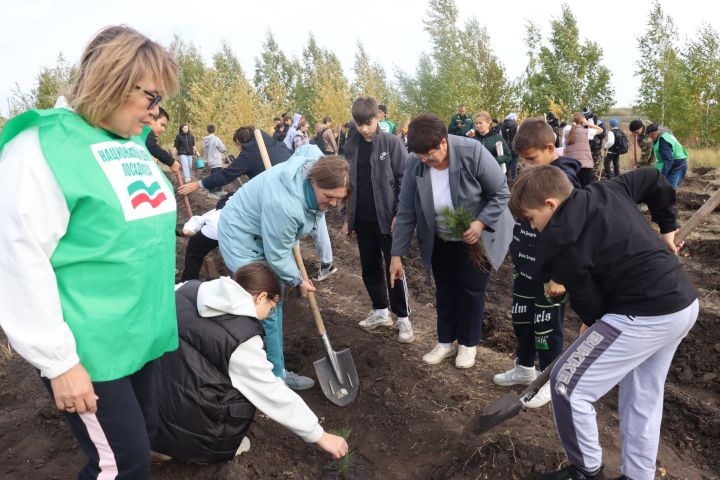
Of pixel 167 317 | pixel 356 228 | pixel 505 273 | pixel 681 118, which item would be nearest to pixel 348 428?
pixel 356 228

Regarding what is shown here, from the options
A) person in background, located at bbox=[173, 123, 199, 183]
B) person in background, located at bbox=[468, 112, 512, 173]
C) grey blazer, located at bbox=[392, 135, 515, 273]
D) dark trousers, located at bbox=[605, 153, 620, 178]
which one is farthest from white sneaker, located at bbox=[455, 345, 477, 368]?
person in background, located at bbox=[173, 123, 199, 183]

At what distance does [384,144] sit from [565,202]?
243cm

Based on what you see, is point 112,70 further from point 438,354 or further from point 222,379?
point 438,354

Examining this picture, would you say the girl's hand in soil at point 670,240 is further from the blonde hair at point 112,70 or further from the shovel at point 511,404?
the blonde hair at point 112,70

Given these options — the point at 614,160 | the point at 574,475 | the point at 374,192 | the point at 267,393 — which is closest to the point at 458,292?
the point at 374,192

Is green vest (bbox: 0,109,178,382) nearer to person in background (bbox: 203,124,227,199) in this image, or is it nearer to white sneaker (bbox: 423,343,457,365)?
white sneaker (bbox: 423,343,457,365)

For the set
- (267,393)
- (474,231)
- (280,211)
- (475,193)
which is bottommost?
(267,393)

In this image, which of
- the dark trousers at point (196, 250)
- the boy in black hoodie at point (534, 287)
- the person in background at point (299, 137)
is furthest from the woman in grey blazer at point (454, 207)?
the person in background at point (299, 137)

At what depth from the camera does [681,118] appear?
19578mm

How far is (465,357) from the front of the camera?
164 inches

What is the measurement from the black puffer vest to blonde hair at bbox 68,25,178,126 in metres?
1.08

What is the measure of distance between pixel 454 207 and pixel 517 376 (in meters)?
1.27

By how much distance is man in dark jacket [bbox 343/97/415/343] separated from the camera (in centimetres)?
449

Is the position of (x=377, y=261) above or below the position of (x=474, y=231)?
below
